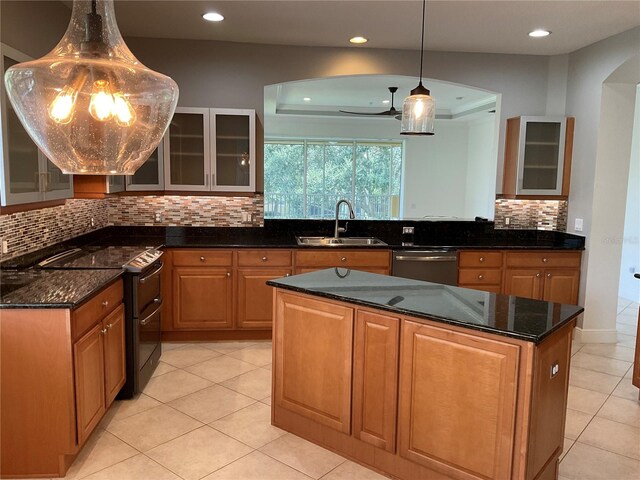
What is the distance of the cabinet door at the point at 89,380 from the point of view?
256 centimetres

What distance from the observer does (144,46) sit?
4.63 m

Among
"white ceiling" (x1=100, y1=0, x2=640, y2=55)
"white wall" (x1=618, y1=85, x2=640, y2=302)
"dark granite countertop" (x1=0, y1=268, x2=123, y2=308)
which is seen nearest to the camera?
"dark granite countertop" (x1=0, y1=268, x2=123, y2=308)

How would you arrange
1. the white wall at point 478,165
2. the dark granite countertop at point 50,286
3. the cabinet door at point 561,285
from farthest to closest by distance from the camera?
the white wall at point 478,165
the cabinet door at point 561,285
the dark granite countertop at point 50,286

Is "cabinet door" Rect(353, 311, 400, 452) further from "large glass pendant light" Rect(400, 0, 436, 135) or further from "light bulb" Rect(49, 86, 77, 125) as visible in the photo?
"light bulb" Rect(49, 86, 77, 125)

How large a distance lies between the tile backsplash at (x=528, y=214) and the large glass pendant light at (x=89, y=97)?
14.9ft

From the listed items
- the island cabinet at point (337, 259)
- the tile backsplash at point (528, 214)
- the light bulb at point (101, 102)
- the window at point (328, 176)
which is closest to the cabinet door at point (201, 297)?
the island cabinet at point (337, 259)

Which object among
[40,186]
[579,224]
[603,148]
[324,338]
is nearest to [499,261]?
A: [579,224]

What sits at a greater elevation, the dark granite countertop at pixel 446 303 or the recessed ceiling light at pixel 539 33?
the recessed ceiling light at pixel 539 33

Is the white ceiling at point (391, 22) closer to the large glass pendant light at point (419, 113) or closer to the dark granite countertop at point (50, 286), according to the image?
the large glass pendant light at point (419, 113)

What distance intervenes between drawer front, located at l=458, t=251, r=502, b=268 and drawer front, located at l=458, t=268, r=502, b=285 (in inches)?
1.8

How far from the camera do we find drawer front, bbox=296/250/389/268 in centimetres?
455

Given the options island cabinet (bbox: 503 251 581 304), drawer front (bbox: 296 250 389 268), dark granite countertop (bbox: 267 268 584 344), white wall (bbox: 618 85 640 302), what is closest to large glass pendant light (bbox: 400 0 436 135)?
dark granite countertop (bbox: 267 268 584 344)

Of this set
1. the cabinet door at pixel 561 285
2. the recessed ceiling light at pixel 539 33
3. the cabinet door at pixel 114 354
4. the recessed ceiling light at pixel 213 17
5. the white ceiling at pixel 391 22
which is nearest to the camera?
the cabinet door at pixel 114 354

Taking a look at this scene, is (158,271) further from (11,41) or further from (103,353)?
(11,41)
